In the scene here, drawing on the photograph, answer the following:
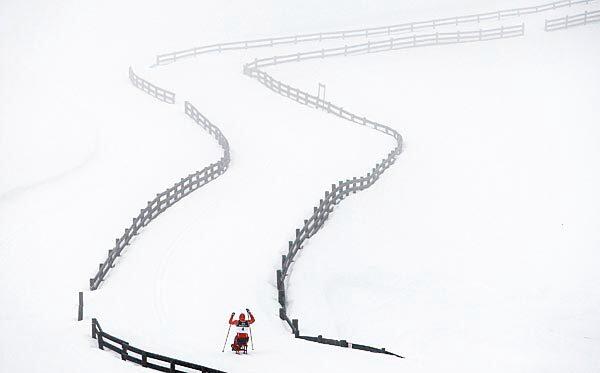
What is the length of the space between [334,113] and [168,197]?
59.7ft

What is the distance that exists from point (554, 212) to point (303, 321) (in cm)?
1553

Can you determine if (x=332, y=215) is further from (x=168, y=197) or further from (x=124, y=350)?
(x=124, y=350)

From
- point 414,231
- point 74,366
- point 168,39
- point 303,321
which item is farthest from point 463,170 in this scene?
point 168,39

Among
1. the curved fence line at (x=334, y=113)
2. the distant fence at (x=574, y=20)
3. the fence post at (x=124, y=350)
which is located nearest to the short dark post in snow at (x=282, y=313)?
the curved fence line at (x=334, y=113)

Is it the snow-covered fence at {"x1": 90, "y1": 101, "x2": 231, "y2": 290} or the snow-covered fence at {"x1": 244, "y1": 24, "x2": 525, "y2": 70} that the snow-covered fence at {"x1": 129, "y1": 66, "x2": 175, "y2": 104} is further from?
the snow-covered fence at {"x1": 244, "y1": 24, "x2": 525, "y2": 70}

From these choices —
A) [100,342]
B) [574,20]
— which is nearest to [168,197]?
[100,342]

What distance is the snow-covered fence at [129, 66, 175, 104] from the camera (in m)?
53.0

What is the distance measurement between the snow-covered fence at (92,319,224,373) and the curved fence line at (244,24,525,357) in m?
4.32

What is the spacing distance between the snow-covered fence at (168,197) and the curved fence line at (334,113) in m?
5.49

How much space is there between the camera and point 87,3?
425 ft

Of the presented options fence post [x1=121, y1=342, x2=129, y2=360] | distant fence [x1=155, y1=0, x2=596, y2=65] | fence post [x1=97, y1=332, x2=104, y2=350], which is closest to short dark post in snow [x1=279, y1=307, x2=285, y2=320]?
fence post [x1=97, y1=332, x2=104, y2=350]

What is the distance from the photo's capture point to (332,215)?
33.2 m

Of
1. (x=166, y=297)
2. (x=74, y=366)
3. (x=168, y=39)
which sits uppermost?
(x=168, y=39)

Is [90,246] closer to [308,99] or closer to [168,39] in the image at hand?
[308,99]
